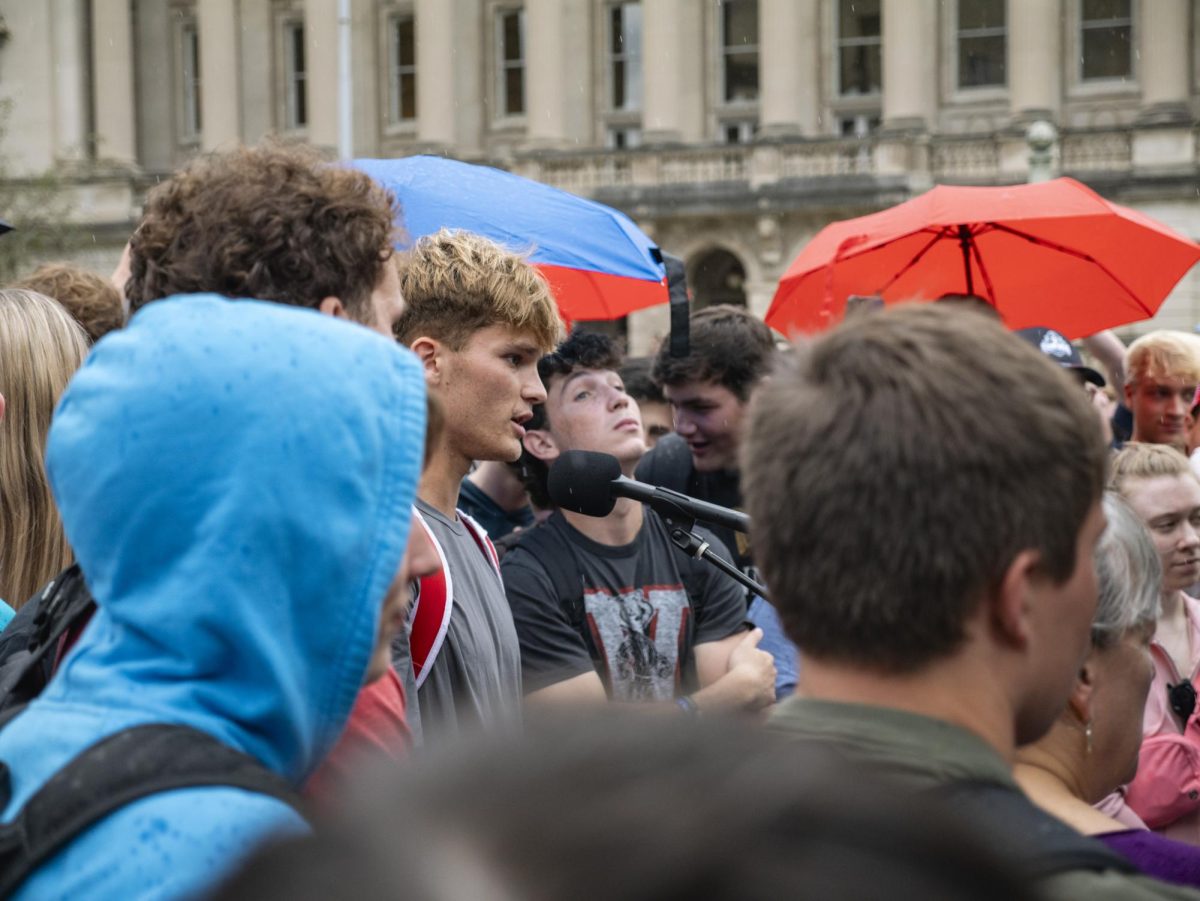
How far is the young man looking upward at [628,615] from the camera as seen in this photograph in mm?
4051

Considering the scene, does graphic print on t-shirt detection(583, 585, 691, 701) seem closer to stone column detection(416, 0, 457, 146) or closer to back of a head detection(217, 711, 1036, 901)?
back of a head detection(217, 711, 1036, 901)

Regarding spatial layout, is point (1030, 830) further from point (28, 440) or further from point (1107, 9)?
point (1107, 9)

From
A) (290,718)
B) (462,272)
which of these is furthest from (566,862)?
(462,272)

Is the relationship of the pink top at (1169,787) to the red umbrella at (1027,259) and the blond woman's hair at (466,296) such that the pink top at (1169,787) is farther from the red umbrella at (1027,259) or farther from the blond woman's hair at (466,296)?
the red umbrella at (1027,259)

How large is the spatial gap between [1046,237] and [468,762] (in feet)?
21.8

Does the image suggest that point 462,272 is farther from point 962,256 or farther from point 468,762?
point 962,256

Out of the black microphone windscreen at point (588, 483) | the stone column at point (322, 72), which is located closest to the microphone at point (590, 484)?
the black microphone windscreen at point (588, 483)

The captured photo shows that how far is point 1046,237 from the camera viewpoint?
7.05m

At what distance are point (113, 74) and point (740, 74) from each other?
60.0ft

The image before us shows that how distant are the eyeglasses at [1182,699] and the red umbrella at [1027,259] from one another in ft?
9.97

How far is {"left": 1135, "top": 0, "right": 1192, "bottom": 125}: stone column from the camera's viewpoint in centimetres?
3516

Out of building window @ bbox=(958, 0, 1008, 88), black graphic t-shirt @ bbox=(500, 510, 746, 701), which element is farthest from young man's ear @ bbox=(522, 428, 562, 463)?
building window @ bbox=(958, 0, 1008, 88)

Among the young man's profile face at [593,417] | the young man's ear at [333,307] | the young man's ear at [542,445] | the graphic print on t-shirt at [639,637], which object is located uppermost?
the young man's ear at [333,307]

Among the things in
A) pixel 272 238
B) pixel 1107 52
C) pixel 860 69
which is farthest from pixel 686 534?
pixel 860 69
